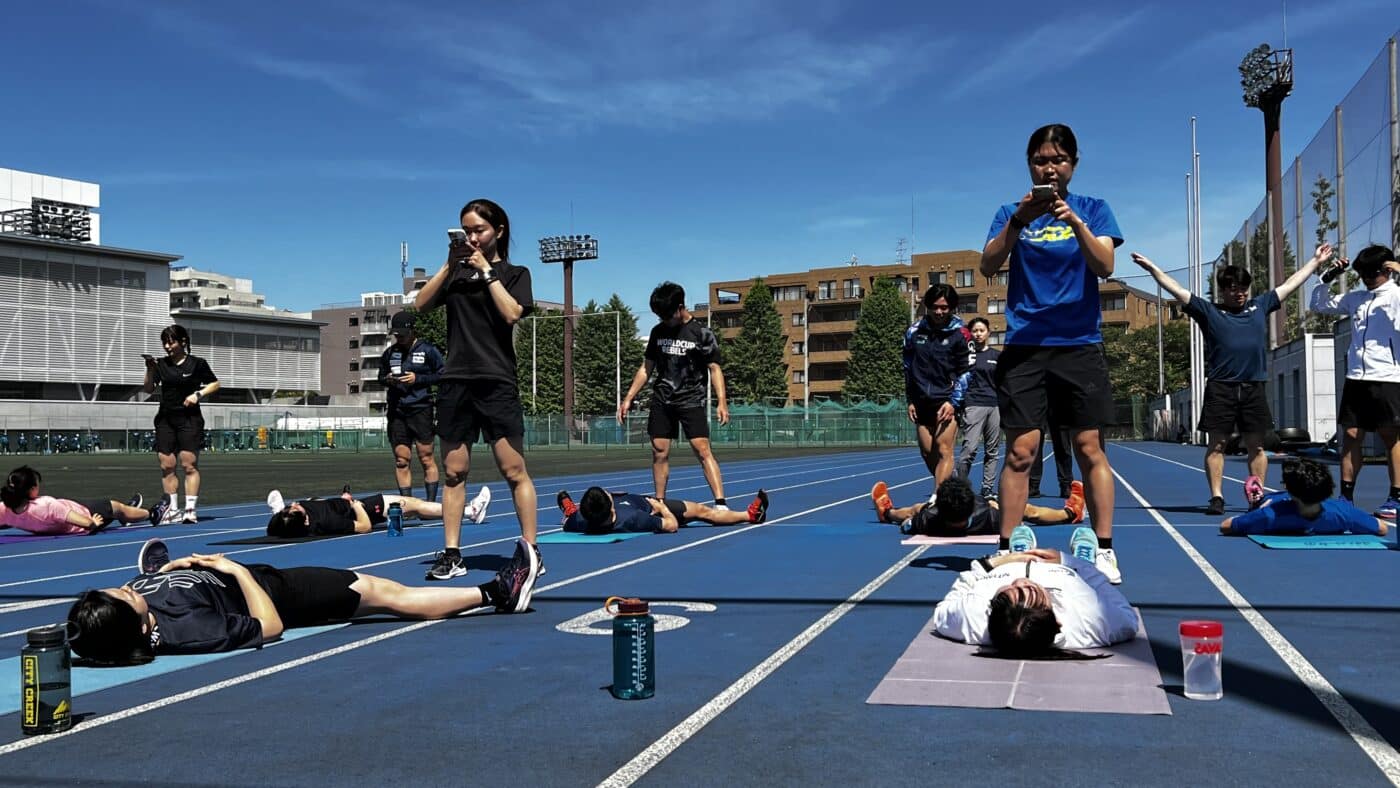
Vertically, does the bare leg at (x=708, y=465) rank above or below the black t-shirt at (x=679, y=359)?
below

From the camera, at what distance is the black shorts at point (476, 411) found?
263 inches

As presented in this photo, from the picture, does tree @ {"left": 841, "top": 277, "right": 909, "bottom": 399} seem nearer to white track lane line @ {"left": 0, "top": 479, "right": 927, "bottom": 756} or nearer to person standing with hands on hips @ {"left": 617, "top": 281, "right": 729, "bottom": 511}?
person standing with hands on hips @ {"left": 617, "top": 281, "right": 729, "bottom": 511}

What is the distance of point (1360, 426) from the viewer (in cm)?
971

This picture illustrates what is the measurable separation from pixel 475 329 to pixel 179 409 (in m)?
6.23

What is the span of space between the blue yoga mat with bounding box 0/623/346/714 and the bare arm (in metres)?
5.92

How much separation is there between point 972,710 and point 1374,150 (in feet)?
88.4

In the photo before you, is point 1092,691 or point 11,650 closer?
point 1092,691

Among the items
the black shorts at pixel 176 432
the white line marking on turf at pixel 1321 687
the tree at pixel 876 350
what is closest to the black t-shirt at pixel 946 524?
the white line marking on turf at pixel 1321 687

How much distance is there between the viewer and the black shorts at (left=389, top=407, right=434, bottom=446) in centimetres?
1188

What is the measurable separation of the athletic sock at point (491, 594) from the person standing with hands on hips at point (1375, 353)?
278 inches

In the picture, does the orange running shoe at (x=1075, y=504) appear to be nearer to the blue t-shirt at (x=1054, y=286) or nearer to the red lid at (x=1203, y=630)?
the blue t-shirt at (x=1054, y=286)

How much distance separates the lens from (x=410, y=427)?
39.1 feet

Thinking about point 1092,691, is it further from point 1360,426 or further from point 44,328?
point 44,328

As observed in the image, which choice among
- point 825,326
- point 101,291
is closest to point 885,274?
point 825,326
